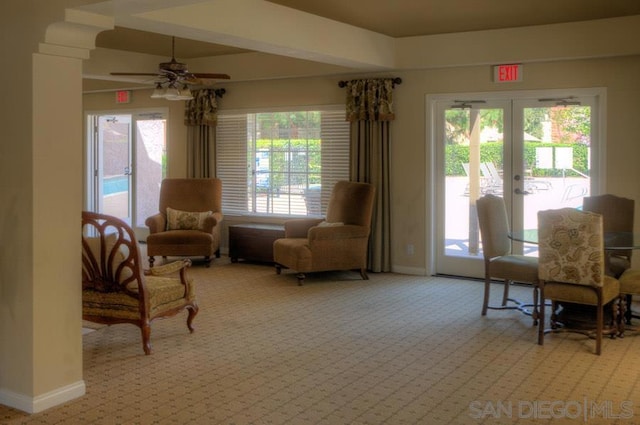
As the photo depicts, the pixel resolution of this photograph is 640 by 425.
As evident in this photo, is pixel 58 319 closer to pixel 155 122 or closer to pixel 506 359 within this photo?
pixel 506 359

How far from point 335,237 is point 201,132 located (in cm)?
292

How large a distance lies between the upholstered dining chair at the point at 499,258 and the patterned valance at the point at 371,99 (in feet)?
7.23

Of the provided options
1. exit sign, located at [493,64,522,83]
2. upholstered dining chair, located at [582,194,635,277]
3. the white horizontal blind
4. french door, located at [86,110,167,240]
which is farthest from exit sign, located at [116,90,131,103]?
upholstered dining chair, located at [582,194,635,277]

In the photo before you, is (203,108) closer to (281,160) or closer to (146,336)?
(281,160)

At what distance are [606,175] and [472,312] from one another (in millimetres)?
2073

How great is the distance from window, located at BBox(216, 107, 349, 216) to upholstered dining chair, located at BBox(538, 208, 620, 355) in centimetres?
371

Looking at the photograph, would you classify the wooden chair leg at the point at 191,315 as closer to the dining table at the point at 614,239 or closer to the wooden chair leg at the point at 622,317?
the dining table at the point at 614,239

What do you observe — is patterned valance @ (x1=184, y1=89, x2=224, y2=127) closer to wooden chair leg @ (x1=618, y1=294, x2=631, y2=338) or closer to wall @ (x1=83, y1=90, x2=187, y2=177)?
wall @ (x1=83, y1=90, x2=187, y2=177)

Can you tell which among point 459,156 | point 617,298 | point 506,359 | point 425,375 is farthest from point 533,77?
point 425,375

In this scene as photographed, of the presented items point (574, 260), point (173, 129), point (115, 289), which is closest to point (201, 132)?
point (173, 129)

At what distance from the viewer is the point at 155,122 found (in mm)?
9828

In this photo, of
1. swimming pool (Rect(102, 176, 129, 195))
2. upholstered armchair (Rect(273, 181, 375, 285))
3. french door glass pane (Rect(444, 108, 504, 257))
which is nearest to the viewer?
upholstered armchair (Rect(273, 181, 375, 285))

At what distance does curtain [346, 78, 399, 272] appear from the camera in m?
7.61

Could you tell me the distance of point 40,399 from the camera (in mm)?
3592
